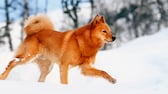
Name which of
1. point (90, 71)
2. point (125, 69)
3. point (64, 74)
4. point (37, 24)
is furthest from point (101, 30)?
point (125, 69)

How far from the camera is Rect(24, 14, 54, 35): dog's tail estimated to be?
34.6ft

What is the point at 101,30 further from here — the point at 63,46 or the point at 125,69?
the point at 125,69

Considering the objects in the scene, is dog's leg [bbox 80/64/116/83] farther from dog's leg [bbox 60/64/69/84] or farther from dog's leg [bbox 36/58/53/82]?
dog's leg [bbox 36/58/53/82]

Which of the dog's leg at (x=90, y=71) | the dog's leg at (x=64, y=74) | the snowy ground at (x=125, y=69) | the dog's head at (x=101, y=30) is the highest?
the dog's head at (x=101, y=30)

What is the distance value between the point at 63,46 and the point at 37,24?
1231 millimetres

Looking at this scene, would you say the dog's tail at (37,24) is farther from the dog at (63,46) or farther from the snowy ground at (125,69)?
the snowy ground at (125,69)

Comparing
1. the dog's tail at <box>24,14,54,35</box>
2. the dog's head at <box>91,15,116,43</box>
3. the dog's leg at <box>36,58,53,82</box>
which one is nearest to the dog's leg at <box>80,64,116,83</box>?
the dog's head at <box>91,15,116,43</box>

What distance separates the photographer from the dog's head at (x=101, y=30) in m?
9.25

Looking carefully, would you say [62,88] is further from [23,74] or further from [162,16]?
[162,16]

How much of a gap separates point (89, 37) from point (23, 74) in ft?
12.7

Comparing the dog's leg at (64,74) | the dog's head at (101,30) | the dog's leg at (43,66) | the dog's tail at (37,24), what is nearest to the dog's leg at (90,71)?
the dog's leg at (64,74)

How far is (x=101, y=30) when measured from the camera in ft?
30.6

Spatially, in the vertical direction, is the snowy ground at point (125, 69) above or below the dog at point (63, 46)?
below

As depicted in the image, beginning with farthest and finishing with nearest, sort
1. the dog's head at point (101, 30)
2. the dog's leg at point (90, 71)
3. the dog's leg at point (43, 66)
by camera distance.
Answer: the dog's leg at point (43, 66)
the dog's head at point (101, 30)
the dog's leg at point (90, 71)
